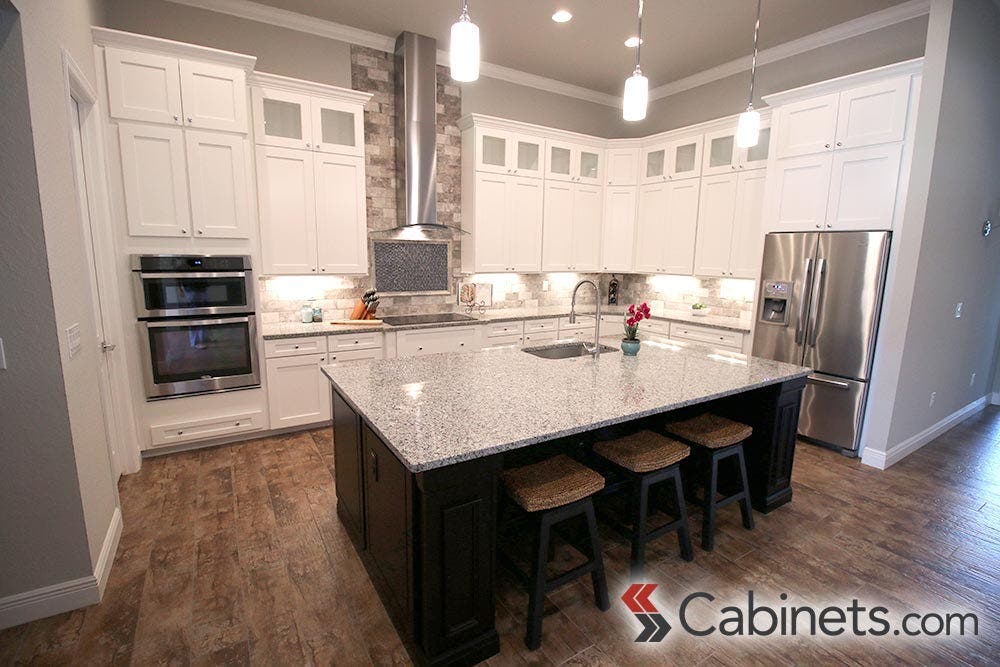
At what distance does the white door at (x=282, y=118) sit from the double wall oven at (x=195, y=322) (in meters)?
1.03

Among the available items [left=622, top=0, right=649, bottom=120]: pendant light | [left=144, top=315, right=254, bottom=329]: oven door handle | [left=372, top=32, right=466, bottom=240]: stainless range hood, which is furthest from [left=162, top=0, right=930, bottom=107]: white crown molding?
[left=622, top=0, right=649, bottom=120]: pendant light

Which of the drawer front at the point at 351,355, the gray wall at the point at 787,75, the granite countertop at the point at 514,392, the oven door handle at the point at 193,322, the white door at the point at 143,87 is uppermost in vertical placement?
the gray wall at the point at 787,75

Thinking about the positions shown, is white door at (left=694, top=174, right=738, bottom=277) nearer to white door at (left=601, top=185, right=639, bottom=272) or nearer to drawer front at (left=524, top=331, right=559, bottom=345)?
white door at (left=601, top=185, right=639, bottom=272)

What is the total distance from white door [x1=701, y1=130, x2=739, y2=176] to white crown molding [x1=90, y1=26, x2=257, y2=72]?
13.3ft

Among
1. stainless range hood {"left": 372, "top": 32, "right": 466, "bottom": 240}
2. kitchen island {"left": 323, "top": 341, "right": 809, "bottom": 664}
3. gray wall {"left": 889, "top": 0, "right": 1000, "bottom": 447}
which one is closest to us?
kitchen island {"left": 323, "top": 341, "right": 809, "bottom": 664}

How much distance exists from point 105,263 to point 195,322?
62 cm

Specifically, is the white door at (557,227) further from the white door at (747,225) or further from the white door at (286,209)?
the white door at (286,209)

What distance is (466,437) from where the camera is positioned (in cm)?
158

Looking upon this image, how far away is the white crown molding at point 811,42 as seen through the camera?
3.53 m

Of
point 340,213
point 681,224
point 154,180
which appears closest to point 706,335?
point 681,224

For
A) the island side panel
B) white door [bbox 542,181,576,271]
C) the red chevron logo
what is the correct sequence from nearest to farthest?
the red chevron logo → the island side panel → white door [bbox 542,181,576,271]

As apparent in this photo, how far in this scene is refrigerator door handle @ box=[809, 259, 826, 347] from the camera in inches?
141

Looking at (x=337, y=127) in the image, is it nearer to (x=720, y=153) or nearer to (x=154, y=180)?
(x=154, y=180)

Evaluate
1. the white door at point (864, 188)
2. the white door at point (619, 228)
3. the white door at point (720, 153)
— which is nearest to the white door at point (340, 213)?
the white door at point (619, 228)
